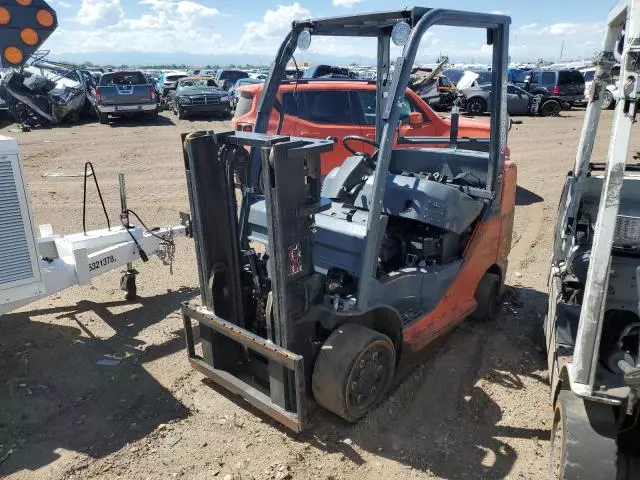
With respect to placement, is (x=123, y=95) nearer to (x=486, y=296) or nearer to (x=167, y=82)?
(x=167, y=82)

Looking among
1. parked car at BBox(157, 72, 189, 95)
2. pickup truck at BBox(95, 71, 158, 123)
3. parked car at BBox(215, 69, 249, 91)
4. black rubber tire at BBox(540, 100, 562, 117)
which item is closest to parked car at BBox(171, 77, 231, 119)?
pickup truck at BBox(95, 71, 158, 123)

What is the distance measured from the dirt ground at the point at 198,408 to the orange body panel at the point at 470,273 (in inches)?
12.3

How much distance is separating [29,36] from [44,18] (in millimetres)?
116

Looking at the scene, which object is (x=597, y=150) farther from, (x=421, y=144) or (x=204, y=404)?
(x=204, y=404)

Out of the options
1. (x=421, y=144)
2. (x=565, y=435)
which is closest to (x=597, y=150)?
(x=421, y=144)

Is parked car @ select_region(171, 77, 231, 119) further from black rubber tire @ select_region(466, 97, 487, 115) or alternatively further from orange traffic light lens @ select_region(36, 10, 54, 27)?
orange traffic light lens @ select_region(36, 10, 54, 27)

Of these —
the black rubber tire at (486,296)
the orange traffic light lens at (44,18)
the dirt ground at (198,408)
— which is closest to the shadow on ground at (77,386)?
the dirt ground at (198,408)

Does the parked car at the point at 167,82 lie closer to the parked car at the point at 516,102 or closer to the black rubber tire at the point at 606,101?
the parked car at the point at 516,102

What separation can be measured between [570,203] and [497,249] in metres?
A: 0.93

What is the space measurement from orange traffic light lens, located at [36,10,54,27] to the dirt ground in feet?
8.39

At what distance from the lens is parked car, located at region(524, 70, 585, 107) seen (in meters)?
23.5

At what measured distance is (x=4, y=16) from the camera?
2500 millimetres

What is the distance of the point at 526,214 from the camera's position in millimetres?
8727

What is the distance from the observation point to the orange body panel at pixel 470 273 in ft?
13.7
